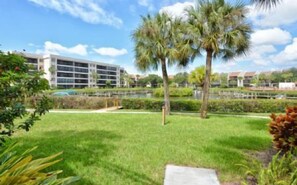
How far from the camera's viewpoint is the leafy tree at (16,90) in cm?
366

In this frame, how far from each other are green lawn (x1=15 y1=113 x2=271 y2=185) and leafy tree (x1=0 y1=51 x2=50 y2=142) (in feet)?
4.80

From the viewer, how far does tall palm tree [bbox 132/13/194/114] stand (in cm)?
1362

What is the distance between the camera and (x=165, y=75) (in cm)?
1520

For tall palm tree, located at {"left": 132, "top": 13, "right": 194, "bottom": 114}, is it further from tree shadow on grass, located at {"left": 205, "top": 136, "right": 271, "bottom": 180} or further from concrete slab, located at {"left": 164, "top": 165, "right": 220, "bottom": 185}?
concrete slab, located at {"left": 164, "top": 165, "right": 220, "bottom": 185}

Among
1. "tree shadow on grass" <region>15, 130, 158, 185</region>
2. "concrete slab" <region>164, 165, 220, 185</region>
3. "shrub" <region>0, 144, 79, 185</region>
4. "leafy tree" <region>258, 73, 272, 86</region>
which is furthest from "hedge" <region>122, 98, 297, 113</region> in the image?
"leafy tree" <region>258, 73, 272, 86</region>

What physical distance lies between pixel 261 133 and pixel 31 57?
82406mm

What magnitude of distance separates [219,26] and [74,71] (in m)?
85.4

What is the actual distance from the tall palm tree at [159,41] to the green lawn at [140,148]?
5.26 m

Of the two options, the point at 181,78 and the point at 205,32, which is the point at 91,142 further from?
the point at 181,78

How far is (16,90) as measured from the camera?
12.4 ft

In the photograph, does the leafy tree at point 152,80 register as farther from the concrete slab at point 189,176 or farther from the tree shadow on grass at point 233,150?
the concrete slab at point 189,176

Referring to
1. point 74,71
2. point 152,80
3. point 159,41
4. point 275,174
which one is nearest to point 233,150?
point 275,174

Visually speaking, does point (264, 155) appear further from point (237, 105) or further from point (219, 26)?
point (237, 105)

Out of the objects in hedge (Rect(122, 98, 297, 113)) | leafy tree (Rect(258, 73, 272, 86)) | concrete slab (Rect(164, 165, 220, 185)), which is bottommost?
concrete slab (Rect(164, 165, 220, 185))
